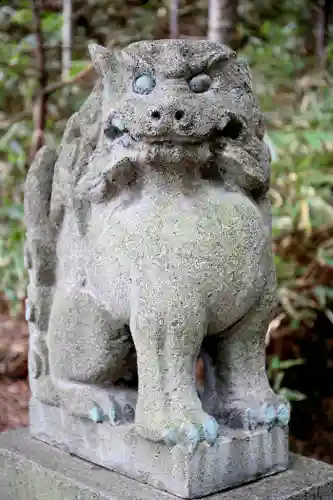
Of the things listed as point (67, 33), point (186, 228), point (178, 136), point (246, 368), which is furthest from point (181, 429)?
point (67, 33)

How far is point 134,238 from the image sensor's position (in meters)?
1.29

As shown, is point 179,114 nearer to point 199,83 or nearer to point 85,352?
point 199,83

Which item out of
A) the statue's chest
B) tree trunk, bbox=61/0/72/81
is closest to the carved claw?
the statue's chest

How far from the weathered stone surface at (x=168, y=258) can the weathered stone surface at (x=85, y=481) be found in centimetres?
3

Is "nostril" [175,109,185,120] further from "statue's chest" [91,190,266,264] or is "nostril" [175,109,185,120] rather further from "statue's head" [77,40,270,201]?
"statue's chest" [91,190,266,264]

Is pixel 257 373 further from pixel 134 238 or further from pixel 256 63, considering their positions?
pixel 256 63

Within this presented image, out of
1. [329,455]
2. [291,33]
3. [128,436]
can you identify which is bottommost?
[329,455]

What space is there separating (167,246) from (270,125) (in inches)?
69.7

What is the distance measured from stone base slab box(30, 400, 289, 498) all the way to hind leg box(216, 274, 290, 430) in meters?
0.04

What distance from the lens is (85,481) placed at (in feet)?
4.43

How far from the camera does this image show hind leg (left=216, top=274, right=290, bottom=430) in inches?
53.8

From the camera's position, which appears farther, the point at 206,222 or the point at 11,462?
the point at 11,462

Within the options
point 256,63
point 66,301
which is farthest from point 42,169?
point 256,63

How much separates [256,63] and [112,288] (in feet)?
5.75
